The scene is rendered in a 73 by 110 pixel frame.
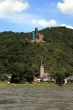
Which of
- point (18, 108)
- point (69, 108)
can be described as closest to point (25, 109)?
point (18, 108)

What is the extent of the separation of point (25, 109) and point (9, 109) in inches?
74.5

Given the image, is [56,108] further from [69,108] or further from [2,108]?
[2,108]

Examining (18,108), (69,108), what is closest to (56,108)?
(69,108)

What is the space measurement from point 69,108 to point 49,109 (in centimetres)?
296

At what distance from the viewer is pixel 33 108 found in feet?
154

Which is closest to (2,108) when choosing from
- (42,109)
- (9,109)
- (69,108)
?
(9,109)

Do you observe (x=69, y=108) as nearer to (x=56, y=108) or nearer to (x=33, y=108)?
(x=56, y=108)

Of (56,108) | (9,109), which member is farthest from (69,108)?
(9,109)

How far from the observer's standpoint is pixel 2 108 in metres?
46.2

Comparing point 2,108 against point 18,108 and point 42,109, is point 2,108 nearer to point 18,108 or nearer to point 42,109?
point 18,108

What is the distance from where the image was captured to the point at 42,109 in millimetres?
45625

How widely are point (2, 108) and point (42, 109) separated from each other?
488 cm

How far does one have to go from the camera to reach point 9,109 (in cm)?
4506

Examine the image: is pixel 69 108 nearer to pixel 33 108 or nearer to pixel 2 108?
pixel 33 108
